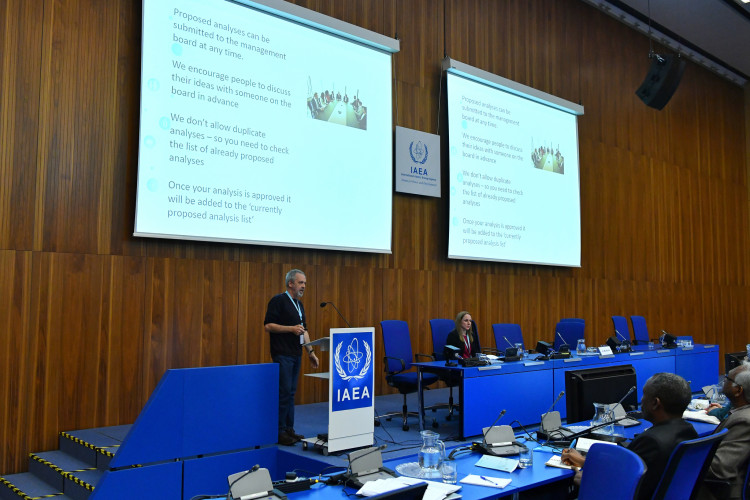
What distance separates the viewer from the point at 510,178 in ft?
28.1

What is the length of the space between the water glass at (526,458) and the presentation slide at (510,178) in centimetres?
487

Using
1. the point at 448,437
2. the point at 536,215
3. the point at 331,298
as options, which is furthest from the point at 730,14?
the point at 448,437

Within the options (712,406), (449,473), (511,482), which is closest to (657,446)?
(511,482)

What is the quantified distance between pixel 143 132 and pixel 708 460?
15.1ft

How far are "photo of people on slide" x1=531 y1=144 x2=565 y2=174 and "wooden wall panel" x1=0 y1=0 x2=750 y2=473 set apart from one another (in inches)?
32.1

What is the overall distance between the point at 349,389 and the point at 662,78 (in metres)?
6.54

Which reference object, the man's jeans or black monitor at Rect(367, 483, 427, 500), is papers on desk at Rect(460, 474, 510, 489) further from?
the man's jeans

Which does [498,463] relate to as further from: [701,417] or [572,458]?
[701,417]

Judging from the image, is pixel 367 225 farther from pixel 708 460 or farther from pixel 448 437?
pixel 708 460

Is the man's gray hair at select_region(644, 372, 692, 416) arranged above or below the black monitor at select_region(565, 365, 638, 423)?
above

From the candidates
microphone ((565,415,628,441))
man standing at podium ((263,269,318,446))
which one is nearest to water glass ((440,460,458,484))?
microphone ((565,415,628,441))

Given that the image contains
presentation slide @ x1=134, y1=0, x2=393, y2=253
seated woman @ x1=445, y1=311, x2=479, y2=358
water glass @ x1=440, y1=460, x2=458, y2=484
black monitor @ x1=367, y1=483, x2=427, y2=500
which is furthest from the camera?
seated woman @ x1=445, y1=311, x2=479, y2=358

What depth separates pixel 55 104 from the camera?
16.3 feet

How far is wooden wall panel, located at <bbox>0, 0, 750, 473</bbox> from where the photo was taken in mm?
4809
